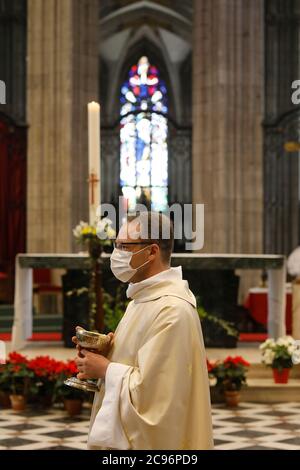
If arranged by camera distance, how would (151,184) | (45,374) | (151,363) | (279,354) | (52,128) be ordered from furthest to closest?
(151,184)
(52,128)
(279,354)
(45,374)
(151,363)

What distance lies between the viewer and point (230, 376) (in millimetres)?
8547

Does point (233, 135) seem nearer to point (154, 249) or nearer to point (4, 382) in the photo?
point (4, 382)

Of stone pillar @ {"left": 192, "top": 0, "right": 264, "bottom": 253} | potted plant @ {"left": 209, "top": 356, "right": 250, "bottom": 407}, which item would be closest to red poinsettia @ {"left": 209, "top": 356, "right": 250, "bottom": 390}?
potted plant @ {"left": 209, "top": 356, "right": 250, "bottom": 407}

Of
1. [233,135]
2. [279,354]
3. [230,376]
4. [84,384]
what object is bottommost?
[230,376]

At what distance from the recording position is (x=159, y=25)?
25.5 meters

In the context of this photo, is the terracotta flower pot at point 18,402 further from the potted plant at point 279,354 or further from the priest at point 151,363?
the priest at point 151,363

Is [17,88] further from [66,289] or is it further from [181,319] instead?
[181,319]

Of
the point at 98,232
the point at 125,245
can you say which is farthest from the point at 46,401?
the point at 125,245

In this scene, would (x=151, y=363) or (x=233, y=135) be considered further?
(x=233, y=135)

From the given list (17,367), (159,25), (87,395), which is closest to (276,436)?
(87,395)

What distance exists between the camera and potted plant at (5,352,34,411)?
8.41 meters

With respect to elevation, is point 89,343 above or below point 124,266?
below

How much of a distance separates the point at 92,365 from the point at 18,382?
17.8 feet

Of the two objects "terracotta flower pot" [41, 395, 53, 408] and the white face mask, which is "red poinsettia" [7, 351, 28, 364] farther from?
the white face mask
